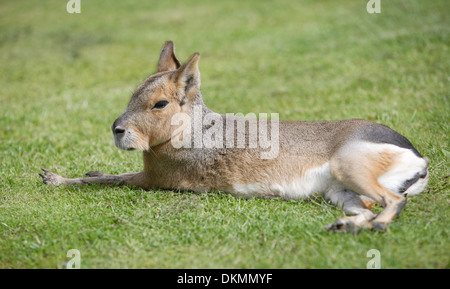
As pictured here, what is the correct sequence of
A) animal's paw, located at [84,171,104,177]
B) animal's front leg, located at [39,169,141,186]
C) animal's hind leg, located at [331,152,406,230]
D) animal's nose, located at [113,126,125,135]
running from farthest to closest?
animal's paw, located at [84,171,104,177] < animal's front leg, located at [39,169,141,186] < animal's nose, located at [113,126,125,135] < animal's hind leg, located at [331,152,406,230]

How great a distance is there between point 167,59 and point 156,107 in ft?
2.75

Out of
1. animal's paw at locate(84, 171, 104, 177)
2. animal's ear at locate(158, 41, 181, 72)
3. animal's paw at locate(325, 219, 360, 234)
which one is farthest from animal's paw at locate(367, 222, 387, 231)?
animal's paw at locate(84, 171, 104, 177)

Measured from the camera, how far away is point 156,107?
167 inches

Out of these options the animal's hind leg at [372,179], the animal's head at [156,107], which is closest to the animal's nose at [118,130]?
the animal's head at [156,107]

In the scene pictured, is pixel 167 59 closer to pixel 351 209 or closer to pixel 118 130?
pixel 118 130

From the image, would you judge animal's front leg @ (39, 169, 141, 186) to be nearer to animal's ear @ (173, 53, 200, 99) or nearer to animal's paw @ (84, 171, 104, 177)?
animal's paw @ (84, 171, 104, 177)

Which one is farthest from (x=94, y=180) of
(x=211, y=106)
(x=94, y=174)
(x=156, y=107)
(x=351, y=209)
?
(x=211, y=106)

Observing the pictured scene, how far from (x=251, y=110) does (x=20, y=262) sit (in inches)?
180

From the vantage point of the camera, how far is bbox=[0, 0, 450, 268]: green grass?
3.35 meters

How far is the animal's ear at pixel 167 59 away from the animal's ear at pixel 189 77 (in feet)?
1.96

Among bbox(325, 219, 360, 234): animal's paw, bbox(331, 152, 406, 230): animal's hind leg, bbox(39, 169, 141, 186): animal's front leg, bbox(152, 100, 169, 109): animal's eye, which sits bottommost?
bbox(325, 219, 360, 234): animal's paw

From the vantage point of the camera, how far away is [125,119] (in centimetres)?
421

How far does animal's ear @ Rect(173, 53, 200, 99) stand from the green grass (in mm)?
992

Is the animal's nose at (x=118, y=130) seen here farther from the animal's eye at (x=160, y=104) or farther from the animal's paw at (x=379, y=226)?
the animal's paw at (x=379, y=226)
